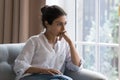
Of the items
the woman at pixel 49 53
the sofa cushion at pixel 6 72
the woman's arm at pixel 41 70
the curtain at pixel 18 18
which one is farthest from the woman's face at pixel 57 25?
the curtain at pixel 18 18

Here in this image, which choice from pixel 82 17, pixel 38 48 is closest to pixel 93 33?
pixel 82 17

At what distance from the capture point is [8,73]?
193 centimetres

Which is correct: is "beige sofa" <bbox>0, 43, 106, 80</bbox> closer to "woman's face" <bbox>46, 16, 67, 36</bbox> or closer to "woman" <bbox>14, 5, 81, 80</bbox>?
"woman" <bbox>14, 5, 81, 80</bbox>

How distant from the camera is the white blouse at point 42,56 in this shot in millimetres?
1817

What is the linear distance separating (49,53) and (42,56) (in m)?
0.06

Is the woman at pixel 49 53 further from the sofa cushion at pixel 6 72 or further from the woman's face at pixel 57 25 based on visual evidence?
the sofa cushion at pixel 6 72

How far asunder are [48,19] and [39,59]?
0.30 meters

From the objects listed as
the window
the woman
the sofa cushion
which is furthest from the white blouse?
the window

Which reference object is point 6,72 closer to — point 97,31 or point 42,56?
point 42,56

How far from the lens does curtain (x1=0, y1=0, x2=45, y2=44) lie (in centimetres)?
248

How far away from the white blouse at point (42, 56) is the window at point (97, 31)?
0.58 m

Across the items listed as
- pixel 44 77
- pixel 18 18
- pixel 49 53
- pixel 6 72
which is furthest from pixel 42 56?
pixel 18 18

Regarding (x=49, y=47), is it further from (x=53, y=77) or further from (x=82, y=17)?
(x=82, y=17)

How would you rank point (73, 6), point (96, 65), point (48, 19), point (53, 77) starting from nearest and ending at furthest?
1. point (53, 77)
2. point (48, 19)
3. point (96, 65)
4. point (73, 6)
